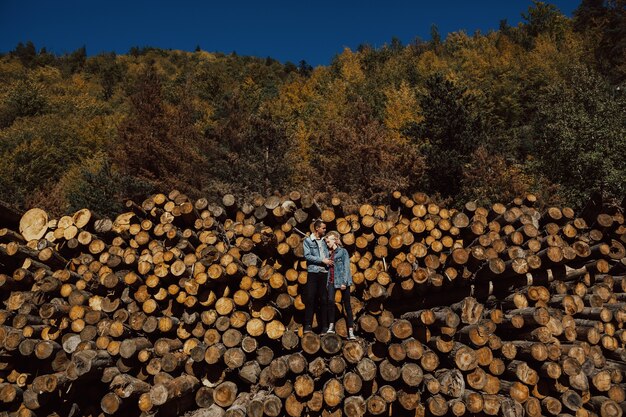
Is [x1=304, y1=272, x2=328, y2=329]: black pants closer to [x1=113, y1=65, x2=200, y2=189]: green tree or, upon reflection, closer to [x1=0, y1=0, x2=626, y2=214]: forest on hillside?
[x1=0, y1=0, x2=626, y2=214]: forest on hillside

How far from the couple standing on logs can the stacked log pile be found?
32 centimetres

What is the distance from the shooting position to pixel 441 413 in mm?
4621

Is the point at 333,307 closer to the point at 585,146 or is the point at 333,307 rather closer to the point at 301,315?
the point at 301,315

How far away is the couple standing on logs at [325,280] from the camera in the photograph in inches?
219

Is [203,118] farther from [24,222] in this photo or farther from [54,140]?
[24,222]

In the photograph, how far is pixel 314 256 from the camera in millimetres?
5598

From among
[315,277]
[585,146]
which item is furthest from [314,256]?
[585,146]

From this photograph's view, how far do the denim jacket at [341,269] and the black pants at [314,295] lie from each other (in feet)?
0.59

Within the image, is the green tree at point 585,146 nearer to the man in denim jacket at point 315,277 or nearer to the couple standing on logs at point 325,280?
the couple standing on logs at point 325,280

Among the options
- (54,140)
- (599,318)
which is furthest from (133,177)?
(54,140)

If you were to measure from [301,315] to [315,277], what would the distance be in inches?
34.9

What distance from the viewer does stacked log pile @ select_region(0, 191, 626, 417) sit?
16.3 feet

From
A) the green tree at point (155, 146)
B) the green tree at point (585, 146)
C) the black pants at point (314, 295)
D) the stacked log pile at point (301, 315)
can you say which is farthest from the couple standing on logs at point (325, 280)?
the green tree at point (155, 146)

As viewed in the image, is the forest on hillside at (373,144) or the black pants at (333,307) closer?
the black pants at (333,307)
